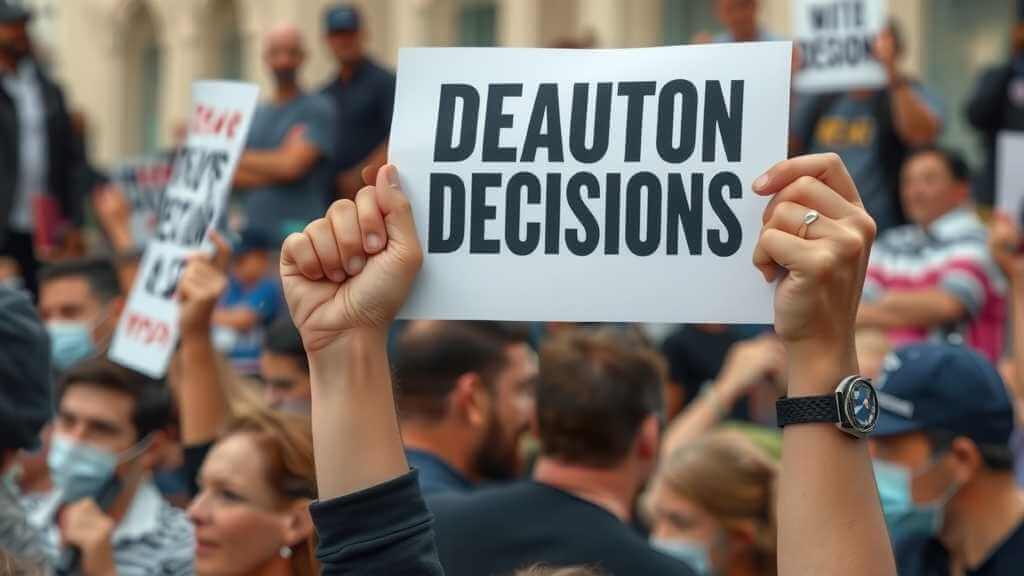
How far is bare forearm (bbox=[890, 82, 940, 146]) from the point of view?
834 cm

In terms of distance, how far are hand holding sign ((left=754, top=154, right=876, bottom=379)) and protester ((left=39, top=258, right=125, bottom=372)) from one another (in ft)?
17.2

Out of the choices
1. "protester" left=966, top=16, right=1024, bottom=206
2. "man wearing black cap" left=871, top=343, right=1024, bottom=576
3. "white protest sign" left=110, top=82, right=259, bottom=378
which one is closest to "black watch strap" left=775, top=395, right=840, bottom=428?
"man wearing black cap" left=871, top=343, right=1024, bottom=576

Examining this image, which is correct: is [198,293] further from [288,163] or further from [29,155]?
[29,155]

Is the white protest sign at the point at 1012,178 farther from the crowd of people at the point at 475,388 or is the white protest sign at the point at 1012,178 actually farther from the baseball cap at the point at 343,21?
the baseball cap at the point at 343,21

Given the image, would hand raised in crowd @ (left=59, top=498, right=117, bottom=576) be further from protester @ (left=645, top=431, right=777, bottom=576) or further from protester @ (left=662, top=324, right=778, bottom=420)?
protester @ (left=662, top=324, right=778, bottom=420)

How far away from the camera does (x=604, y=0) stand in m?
20.3

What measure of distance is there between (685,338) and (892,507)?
3.93 metres

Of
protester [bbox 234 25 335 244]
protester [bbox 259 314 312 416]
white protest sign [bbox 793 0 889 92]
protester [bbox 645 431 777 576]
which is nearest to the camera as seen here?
protester [bbox 645 431 777 576]

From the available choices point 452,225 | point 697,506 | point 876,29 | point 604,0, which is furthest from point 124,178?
point 604,0

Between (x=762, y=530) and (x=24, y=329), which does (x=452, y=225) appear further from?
(x=762, y=530)

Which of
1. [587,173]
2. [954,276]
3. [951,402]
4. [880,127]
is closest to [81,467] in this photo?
[951,402]

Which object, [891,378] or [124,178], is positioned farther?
[124,178]

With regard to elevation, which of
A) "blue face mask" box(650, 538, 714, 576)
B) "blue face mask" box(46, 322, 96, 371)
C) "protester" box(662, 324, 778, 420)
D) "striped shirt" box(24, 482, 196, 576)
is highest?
"blue face mask" box(46, 322, 96, 371)

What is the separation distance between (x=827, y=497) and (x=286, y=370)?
4.24m
